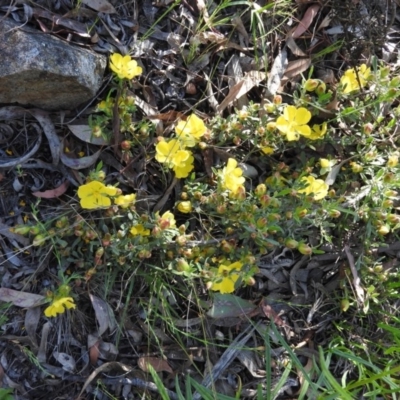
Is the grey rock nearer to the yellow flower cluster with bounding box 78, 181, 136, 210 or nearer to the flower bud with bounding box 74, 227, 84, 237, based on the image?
the yellow flower cluster with bounding box 78, 181, 136, 210

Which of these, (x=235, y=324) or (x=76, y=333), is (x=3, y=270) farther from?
(x=235, y=324)

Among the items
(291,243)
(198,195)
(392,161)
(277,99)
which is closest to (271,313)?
(291,243)

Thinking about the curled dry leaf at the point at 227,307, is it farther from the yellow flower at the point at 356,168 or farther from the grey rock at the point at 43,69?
the grey rock at the point at 43,69

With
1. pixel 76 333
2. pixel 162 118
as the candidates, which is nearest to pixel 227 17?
pixel 162 118

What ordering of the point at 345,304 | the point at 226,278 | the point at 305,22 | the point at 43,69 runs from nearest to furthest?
the point at 43,69 → the point at 226,278 → the point at 345,304 → the point at 305,22

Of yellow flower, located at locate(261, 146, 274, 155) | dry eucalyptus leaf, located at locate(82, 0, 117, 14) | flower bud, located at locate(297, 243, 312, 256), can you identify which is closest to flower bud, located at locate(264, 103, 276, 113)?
yellow flower, located at locate(261, 146, 274, 155)

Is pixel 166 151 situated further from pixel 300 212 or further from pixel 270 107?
pixel 300 212
